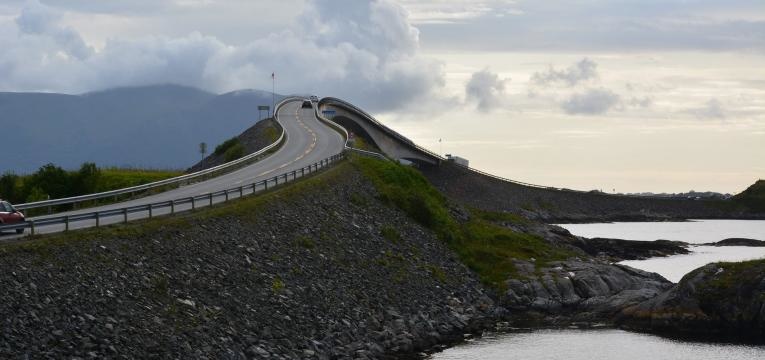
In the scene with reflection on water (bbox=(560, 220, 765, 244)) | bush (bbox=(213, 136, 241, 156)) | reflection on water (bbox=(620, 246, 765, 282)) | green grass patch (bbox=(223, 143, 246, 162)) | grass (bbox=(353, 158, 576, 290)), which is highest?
bush (bbox=(213, 136, 241, 156))

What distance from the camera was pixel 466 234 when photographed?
86812 millimetres

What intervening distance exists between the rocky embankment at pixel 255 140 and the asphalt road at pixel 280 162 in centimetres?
167

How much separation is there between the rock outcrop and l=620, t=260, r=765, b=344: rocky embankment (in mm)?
3292

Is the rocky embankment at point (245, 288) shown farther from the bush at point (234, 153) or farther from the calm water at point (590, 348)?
the bush at point (234, 153)

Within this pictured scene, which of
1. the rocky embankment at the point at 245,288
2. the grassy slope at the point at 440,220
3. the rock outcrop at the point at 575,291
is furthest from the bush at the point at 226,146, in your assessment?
the rock outcrop at the point at 575,291

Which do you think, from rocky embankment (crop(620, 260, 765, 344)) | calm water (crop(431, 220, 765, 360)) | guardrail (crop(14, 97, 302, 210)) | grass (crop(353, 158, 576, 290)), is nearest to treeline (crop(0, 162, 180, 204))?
guardrail (crop(14, 97, 302, 210))

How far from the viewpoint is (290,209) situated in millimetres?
68812

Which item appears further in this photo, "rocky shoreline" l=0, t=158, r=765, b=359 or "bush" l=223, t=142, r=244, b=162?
"bush" l=223, t=142, r=244, b=162

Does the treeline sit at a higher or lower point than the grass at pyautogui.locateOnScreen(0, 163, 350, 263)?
higher

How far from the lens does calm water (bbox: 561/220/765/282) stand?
109125 mm

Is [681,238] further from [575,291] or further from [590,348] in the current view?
[590,348]

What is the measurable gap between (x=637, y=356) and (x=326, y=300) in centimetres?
1624

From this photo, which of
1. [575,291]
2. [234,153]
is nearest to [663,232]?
[234,153]

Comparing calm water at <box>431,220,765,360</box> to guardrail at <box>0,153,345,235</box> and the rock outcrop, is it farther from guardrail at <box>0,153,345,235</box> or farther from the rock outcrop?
guardrail at <box>0,153,345,235</box>
